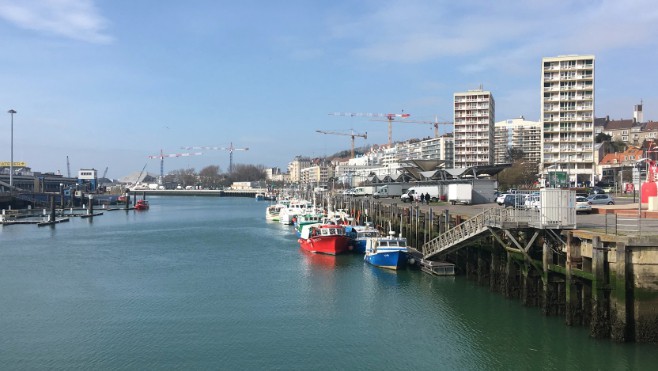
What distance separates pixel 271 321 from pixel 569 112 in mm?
85259

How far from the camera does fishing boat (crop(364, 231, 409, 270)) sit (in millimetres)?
37031

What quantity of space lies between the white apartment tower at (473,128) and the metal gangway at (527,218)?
383 ft

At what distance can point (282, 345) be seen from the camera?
2236cm

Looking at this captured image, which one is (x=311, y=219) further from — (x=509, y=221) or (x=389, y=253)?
(x=509, y=221)

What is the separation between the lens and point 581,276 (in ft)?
70.1

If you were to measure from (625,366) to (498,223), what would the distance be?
885cm

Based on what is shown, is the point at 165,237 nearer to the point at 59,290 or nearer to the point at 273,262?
the point at 273,262

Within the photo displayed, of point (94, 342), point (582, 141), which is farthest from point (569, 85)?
point (94, 342)

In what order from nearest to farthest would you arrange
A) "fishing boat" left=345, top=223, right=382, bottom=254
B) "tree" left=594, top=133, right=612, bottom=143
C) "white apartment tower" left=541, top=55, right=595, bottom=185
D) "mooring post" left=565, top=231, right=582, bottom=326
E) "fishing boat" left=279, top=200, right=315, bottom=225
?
"mooring post" left=565, top=231, right=582, bottom=326
"fishing boat" left=345, top=223, right=382, bottom=254
"fishing boat" left=279, top=200, right=315, bottom=225
"white apartment tower" left=541, top=55, right=595, bottom=185
"tree" left=594, top=133, right=612, bottom=143

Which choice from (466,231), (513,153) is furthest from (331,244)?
(513,153)

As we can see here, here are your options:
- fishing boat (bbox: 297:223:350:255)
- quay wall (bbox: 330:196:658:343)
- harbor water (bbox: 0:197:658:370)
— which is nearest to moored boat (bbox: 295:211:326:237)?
fishing boat (bbox: 297:223:350:255)

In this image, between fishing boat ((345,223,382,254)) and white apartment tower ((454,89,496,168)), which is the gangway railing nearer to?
fishing boat ((345,223,382,254))

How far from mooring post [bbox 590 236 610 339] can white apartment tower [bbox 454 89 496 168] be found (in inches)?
4994

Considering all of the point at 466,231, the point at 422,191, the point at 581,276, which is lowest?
the point at 581,276
